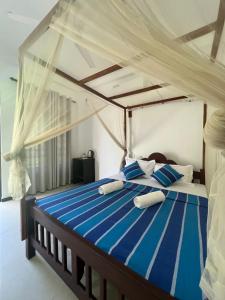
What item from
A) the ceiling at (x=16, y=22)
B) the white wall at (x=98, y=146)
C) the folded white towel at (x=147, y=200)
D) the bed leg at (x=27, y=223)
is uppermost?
the ceiling at (x=16, y=22)

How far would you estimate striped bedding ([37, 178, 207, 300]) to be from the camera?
0.98 meters

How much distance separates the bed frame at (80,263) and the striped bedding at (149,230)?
0.05 m

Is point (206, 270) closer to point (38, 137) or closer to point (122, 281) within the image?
point (122, 281)

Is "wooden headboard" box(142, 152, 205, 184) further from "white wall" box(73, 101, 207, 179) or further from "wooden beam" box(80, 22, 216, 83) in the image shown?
"wooden beam" box(80, 22, 216, 83)

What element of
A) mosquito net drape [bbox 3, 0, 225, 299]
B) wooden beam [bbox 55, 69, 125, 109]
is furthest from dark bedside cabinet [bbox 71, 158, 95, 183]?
Answer: mosquito net drape [bbox 3, 0, 225, 299]

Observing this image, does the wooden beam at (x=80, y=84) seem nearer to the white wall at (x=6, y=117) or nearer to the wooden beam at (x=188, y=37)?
the wooden beam at (x=188, y=37)

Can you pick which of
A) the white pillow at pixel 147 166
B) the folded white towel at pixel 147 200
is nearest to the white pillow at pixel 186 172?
the white pillow at pixel 147 166

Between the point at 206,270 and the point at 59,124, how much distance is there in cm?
207

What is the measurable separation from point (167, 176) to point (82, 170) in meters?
2.57

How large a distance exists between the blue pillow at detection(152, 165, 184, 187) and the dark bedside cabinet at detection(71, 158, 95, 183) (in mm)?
2223

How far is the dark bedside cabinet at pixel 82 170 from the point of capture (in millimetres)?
4583

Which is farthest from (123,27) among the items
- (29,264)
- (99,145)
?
(99,145)

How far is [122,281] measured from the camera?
1031mm

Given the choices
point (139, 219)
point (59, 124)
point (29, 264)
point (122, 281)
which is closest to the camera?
point (122, 281)
